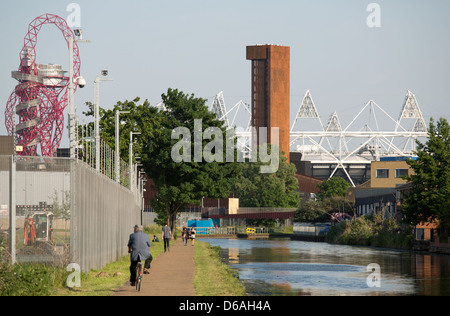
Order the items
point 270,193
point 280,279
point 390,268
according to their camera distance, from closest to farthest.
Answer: point 280,279 < point 390,268 < point 270,193

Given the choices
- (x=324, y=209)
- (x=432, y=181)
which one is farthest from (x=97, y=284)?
(x=324, y=209)

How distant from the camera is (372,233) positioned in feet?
280

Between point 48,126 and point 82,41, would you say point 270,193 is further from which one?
point 82,41

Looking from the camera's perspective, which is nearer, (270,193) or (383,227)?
(383,227)

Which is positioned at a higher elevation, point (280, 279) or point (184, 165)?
point (184, 165)

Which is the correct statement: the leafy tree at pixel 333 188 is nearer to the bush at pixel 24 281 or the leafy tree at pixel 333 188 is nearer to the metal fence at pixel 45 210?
the metal fence at pixel 45 210

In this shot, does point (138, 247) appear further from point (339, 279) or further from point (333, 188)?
point (333, 188)

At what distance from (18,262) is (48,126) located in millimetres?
174254

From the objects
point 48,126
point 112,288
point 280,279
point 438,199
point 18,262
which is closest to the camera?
point 18,262

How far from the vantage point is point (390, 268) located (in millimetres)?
42062

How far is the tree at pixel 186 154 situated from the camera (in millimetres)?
80750

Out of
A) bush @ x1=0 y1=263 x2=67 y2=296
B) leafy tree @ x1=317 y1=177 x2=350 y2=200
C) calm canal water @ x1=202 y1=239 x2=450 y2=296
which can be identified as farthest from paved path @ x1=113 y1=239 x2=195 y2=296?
leafy tree @ x1=317 y1=177 x2=350 y2=200

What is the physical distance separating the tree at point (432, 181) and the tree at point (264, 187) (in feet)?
305
